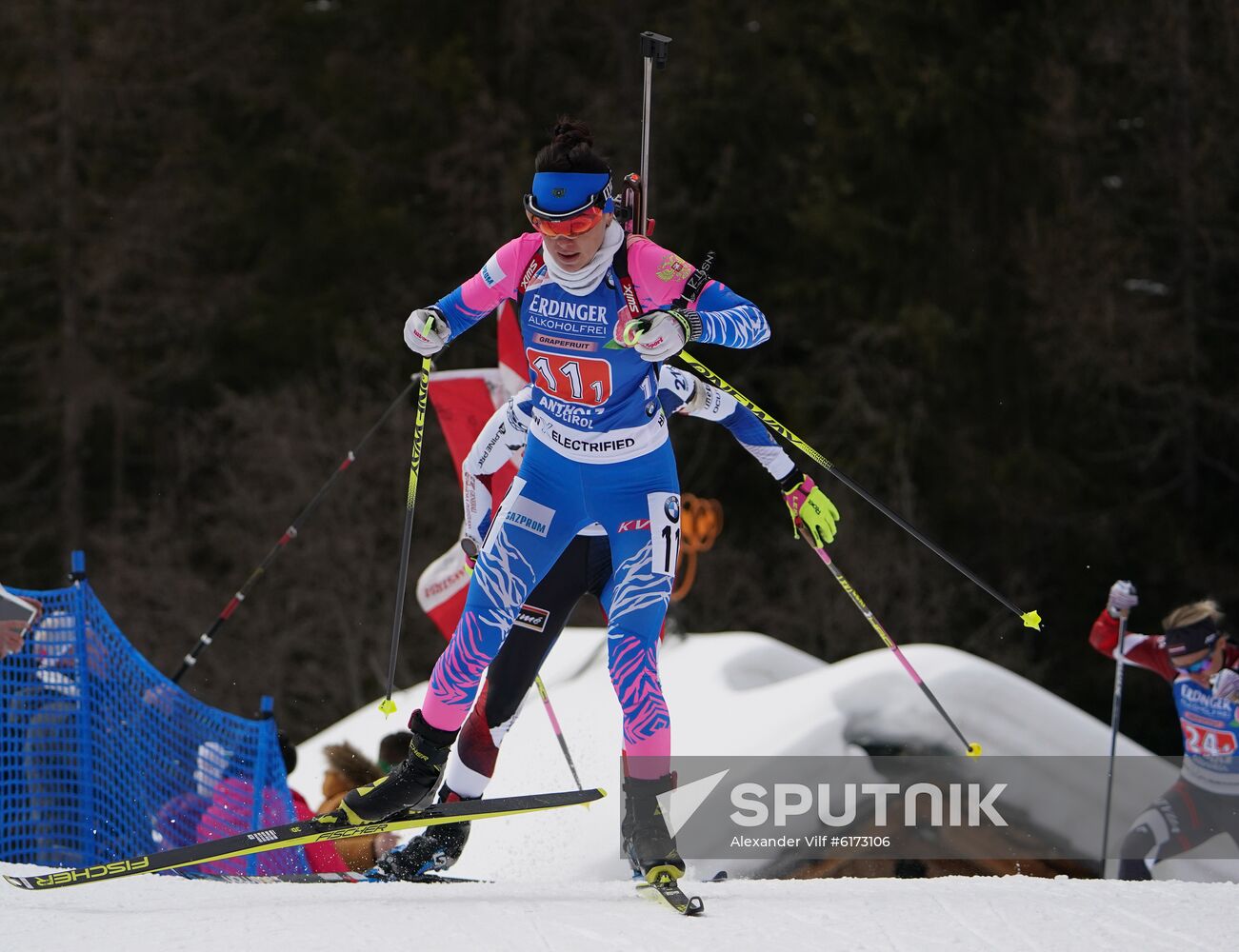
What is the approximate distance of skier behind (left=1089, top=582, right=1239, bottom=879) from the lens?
22.4ft

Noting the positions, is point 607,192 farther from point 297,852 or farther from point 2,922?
point 297,852

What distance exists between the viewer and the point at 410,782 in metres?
4.89

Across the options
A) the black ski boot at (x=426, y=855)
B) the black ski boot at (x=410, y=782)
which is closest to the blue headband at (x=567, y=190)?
the black ski boot at (x=410, y=782)

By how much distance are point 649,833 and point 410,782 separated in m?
0.77

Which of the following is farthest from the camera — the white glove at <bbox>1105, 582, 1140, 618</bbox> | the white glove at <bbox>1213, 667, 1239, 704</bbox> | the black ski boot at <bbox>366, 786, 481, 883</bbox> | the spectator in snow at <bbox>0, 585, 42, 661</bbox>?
the white glove at <bbox>1105, 582, 1140, 618</bbox>

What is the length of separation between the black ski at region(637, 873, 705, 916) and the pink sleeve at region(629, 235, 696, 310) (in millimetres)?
1666

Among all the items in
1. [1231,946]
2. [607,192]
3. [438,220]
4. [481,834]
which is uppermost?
[438,220]

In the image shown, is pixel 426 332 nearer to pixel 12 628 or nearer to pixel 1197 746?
pixel 12 628

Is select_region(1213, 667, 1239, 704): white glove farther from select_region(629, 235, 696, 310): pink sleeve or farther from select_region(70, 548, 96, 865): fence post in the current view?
select_region(70, 548, 96, 865): fence post

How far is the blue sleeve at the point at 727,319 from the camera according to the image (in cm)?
457

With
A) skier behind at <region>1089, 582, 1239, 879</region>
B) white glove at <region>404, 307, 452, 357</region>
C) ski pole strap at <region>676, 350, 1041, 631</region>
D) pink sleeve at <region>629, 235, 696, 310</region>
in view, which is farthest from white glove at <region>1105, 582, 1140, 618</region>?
white glove at <region>404, 307, 452, 357</region>

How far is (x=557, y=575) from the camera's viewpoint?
5.03 m

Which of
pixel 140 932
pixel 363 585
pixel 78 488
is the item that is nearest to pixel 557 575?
pixel 140 932

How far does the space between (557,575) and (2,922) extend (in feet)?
6.10
